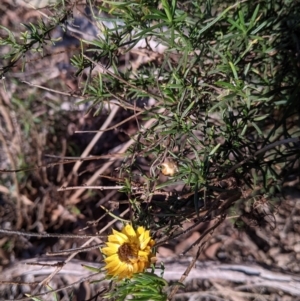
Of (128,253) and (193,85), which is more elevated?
(193,85)

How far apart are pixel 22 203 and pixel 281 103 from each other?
1470 mm

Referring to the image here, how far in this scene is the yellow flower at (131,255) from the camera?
3.81 ft

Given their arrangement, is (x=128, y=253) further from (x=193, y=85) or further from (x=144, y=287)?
(x=193, y=85)

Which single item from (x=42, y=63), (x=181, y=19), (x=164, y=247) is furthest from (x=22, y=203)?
(x=181, y=19)

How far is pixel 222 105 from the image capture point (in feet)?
4.75

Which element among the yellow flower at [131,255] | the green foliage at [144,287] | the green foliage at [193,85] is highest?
the green foliage at [193,85]

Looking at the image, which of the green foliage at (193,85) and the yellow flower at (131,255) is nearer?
the yellow flower at (131,255)

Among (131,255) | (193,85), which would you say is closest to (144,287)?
(131,255)

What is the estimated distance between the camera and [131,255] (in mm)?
1168

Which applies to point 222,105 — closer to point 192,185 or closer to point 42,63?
point 192,185

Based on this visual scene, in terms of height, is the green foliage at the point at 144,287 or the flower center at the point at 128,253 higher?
the flower center at the point at 128,253

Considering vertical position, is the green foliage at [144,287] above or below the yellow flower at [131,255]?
below

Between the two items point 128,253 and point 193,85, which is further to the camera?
point 193,85

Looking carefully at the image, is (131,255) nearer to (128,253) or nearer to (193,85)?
(128,253)
